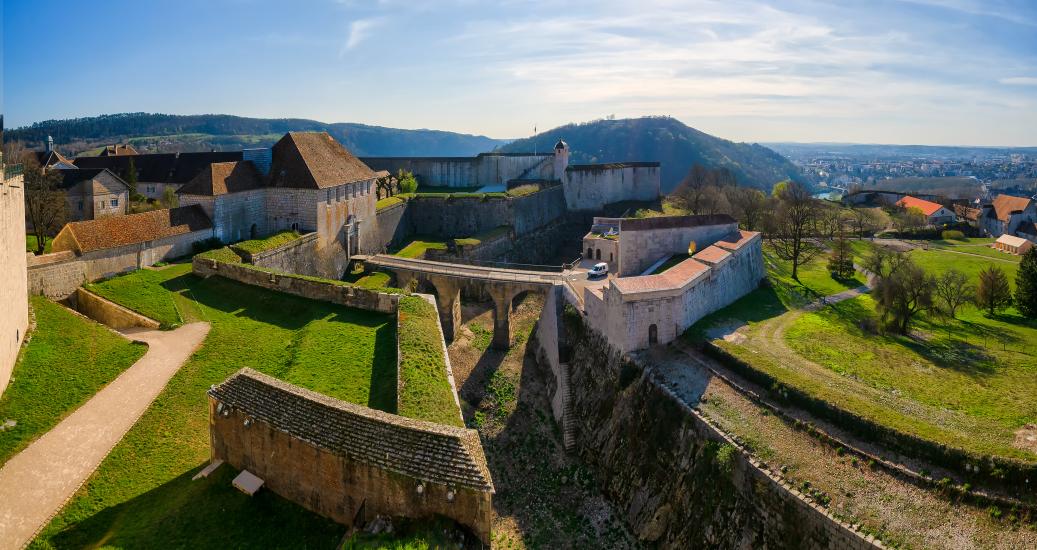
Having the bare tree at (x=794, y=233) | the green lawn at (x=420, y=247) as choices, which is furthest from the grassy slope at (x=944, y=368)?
the green lawn at (x=420, y=247)

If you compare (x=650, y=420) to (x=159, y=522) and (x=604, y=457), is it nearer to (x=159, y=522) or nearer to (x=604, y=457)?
(x=604, y=457)

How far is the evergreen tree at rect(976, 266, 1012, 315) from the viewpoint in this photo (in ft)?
97.3

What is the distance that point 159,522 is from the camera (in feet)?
40.2

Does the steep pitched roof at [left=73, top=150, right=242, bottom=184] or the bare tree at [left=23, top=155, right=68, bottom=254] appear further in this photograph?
the steep pitched roof at [left=73, top=150, right=242, bottom=184]

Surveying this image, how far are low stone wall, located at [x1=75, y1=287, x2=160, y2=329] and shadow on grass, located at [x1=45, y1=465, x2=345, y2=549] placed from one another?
36.6 feet

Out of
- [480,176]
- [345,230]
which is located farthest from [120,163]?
[480,176]

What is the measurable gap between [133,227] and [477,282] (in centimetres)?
1625

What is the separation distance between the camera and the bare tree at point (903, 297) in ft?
86.7

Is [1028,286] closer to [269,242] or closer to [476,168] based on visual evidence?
[269,242]

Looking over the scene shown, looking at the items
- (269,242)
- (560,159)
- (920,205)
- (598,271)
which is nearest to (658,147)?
(920,205)

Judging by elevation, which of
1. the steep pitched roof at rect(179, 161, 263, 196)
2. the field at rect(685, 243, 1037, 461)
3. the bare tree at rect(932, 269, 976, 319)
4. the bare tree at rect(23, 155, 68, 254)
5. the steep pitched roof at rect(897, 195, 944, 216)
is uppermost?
the steep pitched roof at rect(179, 161, 263, 196)

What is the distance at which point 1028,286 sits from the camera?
2912cm

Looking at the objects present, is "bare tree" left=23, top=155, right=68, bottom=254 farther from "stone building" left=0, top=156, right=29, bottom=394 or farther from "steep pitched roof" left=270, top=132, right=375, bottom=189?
"stone building" left=0, top=156, right=29, bottom=394

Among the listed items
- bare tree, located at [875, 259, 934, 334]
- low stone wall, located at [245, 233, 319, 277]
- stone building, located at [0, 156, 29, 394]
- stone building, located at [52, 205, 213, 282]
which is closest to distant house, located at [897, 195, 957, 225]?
bare tree, located at [875, 259, 934, 334]
